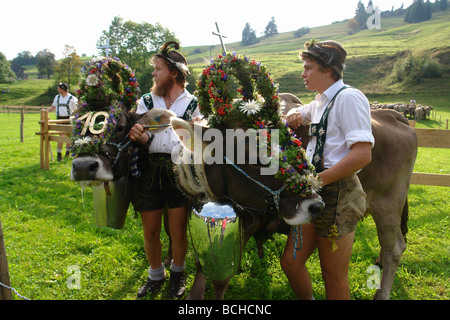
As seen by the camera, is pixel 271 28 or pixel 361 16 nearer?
pixel 361 16

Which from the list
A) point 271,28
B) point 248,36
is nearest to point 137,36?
point 248,36

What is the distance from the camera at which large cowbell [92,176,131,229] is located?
10.1ft

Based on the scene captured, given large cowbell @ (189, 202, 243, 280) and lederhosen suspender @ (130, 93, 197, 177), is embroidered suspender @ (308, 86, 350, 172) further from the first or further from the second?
lederhosen suspender @ (130, 93, 197, 177)

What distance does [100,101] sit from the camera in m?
2.94

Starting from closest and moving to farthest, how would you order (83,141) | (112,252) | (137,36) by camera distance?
(83,141) → (112,252) → (137,36)

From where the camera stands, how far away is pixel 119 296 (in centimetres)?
359

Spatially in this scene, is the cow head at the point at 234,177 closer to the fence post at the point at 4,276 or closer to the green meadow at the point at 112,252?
the green meadow at the point at 112,252

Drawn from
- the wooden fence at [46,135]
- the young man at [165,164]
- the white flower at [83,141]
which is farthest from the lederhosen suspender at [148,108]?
the wooden fence at [46,135]

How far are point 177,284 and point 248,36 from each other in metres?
121

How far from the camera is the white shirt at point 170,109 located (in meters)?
3.07

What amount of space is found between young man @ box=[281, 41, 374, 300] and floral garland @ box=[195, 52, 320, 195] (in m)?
0.25

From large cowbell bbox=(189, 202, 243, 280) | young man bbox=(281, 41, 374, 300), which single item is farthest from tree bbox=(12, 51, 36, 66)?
young man bbox=(281, 41, 374, 300)

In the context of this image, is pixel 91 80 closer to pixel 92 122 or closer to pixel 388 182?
pixel 92 122

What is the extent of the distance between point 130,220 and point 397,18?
126 meters
